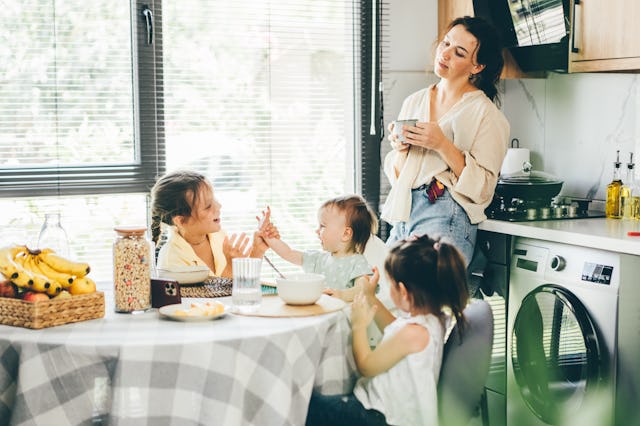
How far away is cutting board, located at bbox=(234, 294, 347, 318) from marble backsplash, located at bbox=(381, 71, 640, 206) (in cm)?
154

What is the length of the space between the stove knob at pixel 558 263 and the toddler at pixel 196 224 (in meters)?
0.96

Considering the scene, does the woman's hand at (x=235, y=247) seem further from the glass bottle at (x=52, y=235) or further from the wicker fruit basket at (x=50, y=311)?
the wicker fruit basket at (x=50, y=311)

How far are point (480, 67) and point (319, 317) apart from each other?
1.53 m

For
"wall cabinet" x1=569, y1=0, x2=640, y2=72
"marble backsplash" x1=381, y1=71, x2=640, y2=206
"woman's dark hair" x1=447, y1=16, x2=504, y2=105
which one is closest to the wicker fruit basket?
"woman's dark hair" x1=447, y1=16, x2=504, y2=105

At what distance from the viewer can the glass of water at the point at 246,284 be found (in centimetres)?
212

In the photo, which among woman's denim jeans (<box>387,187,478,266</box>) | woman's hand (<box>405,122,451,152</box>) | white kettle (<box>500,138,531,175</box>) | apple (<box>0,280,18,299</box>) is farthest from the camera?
white kettle (<box>500,138,531,175</box>)

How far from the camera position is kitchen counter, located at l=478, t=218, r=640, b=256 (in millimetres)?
2574

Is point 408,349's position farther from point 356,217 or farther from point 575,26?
point 575,26

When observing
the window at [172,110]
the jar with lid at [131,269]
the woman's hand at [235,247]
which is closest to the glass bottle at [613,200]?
the window at [172,110]

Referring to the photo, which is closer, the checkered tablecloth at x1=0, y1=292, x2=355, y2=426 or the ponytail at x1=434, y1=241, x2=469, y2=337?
the checkered tablecloth at x1=0, y1=292, x2=355, y2=426

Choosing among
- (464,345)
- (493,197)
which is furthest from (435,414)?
(493,197)

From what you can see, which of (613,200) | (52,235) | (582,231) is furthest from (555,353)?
(52,235)

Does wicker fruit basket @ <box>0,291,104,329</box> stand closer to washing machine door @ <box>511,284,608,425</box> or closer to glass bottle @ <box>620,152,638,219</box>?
washing machine door @ <box>511,284,608,425</box>

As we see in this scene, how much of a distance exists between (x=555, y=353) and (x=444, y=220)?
62 centimetres
